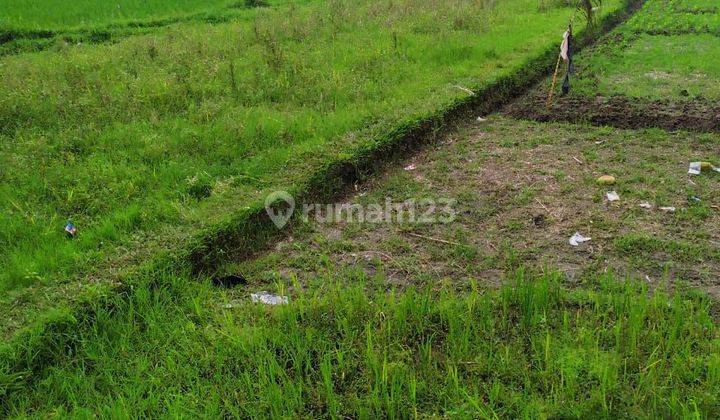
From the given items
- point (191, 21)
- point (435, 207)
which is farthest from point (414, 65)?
point (191, 21)

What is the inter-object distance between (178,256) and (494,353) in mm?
1913

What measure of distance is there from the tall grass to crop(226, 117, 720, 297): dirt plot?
0.96ft

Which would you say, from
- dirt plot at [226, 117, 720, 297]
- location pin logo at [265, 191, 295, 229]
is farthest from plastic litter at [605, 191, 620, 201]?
location pin logo at [265, 191, 295, 229]

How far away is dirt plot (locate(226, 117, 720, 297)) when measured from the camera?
332cm

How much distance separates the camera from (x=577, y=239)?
11.7 ft

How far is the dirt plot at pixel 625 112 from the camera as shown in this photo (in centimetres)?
540

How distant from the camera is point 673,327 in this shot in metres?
2.55

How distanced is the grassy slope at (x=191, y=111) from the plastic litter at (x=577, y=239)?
6.59 ft

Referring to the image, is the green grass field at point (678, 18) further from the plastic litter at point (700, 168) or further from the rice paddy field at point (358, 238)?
the plastic litter at point (700, 168)

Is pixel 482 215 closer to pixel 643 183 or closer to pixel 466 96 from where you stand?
pixel 643 183

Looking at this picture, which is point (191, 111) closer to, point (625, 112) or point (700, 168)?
point (625, 112)

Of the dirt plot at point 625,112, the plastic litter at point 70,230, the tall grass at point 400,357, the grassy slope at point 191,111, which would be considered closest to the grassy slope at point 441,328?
the tall grass at point 400,357

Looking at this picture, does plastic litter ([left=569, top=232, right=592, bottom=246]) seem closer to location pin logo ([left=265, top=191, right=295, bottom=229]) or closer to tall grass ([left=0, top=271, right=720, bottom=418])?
tall grass ([left=0, top=271, right=720, bottom=418])

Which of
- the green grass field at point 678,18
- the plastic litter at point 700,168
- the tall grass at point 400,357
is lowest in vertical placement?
the tall grass at point 400,357
